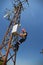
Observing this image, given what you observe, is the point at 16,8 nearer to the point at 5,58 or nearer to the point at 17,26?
the point at 17,26

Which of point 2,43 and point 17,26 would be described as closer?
point 17,26

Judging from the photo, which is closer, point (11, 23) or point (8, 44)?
point (8, 44)

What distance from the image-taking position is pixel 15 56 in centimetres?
1994

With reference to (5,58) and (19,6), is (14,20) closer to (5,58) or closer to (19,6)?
(19,6)

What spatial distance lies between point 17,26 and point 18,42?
7.39ft

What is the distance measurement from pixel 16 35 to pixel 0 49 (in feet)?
8.90

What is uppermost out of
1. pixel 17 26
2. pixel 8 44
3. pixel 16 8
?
pixel 16 8

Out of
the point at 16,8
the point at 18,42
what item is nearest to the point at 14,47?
the point at 18,42

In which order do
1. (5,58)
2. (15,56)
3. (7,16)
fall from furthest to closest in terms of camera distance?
1. (7,16)
2. (15,56)
3. (5,58)

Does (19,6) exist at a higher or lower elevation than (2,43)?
higher

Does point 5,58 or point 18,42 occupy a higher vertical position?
point 18,42

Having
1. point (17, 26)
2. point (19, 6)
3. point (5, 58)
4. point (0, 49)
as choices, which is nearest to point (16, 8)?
point (19, 6)

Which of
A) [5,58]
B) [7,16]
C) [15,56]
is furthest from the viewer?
[7,16]

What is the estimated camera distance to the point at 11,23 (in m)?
20.6
